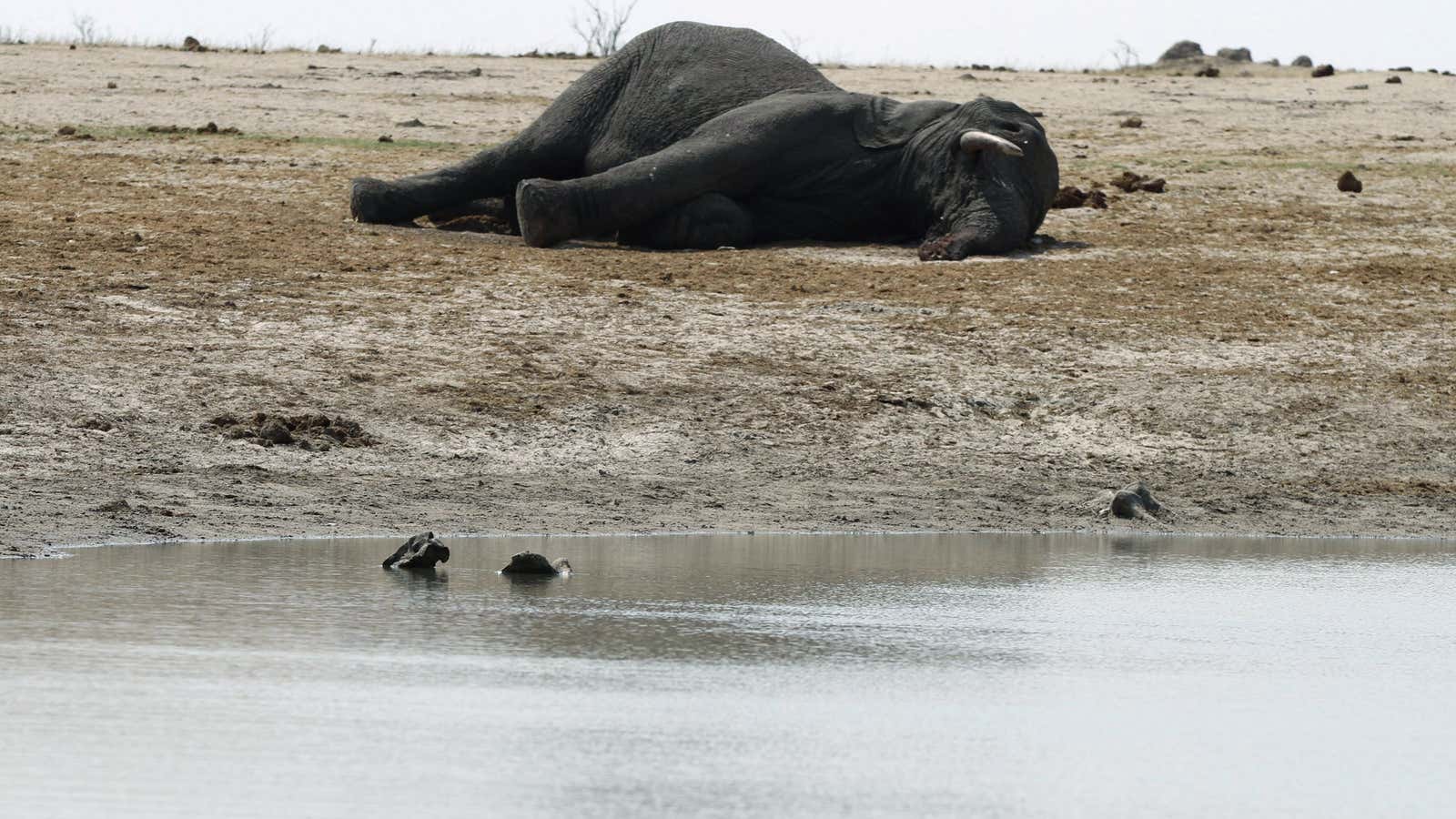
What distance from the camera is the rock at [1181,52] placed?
1473 inches

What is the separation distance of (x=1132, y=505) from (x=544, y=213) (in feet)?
18.9

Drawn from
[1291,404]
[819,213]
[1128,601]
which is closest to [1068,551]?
[1128,601]

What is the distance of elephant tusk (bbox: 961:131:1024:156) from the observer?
45.0 ft

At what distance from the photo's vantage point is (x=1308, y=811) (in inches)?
166

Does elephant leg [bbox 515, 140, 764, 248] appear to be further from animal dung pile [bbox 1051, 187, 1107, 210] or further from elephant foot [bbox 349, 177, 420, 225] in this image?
animal dung pile [bbox 1051, 187, 1107, 210]

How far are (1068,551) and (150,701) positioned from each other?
4172mm

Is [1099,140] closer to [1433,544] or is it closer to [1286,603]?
[1433,544]

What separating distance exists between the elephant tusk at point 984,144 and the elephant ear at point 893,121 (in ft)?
2.11

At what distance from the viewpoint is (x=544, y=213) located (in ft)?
45.0

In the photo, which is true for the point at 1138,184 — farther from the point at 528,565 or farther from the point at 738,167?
the point at 528,565

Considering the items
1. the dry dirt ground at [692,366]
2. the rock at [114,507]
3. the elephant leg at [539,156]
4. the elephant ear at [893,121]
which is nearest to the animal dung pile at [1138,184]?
the dry dirt ground at [692,366]

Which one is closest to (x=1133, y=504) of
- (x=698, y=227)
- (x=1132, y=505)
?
(x=1132, y=505)

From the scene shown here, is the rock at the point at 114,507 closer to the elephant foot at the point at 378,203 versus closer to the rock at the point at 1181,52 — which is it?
the elephant foot at the point at 378,203

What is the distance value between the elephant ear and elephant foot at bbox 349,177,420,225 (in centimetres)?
311
